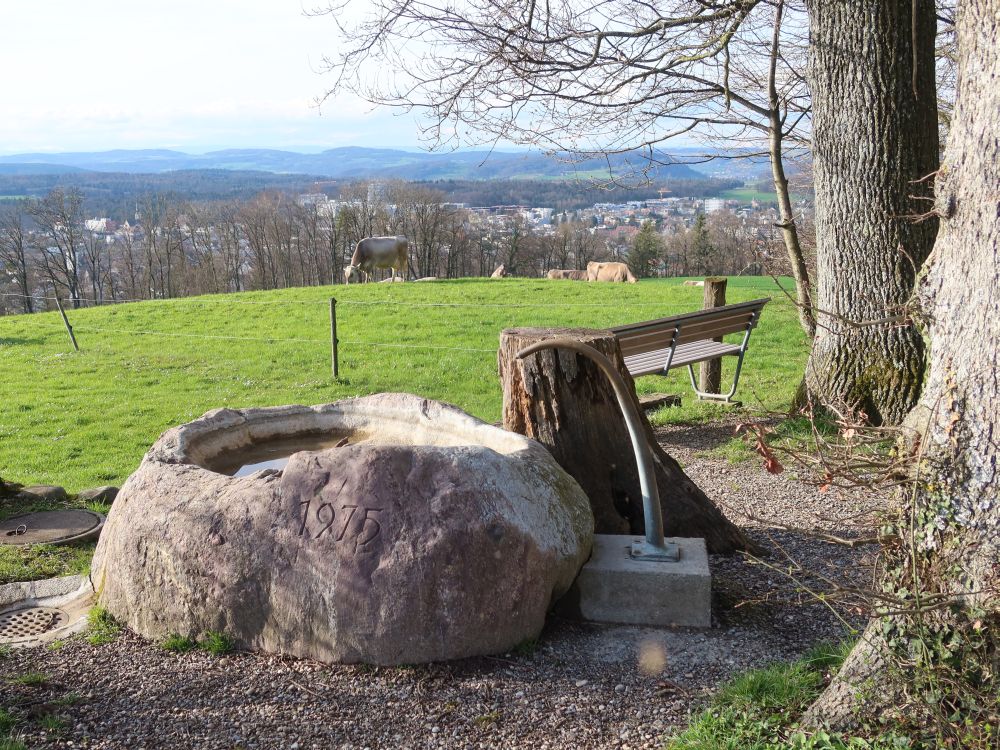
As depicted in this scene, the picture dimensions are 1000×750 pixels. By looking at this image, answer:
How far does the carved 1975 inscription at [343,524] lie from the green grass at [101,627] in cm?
118

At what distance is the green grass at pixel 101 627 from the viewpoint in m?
4.04

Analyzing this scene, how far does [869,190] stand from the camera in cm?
681

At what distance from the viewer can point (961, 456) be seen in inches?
104

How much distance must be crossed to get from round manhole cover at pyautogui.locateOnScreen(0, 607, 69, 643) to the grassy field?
2007 millimetres

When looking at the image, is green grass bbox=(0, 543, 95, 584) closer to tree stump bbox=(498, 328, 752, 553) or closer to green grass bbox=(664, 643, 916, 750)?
tree stump bbox=(498, 328, 752, 553)

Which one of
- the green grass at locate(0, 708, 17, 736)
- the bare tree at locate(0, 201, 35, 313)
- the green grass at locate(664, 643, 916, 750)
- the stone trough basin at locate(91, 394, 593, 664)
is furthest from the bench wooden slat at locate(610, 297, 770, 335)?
the bare tree at locate(0, 201, 35, 313)

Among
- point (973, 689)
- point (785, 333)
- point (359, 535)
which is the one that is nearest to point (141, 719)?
point (359, 535)

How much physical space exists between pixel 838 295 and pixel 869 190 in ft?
2.83

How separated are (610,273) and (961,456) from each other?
2385 cm

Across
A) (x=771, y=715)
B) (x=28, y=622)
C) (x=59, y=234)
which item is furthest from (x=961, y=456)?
(x=59, y=234)

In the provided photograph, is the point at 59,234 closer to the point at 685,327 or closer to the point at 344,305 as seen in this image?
the point at 344,305

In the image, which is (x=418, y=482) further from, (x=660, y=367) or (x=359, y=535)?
(x=660, y=367)

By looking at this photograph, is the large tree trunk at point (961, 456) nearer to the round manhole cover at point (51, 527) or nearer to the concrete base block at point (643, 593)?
the concrete base block at point (643, 593)

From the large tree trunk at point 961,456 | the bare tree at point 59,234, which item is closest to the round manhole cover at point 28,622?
the large tree trunk at point 961,456
